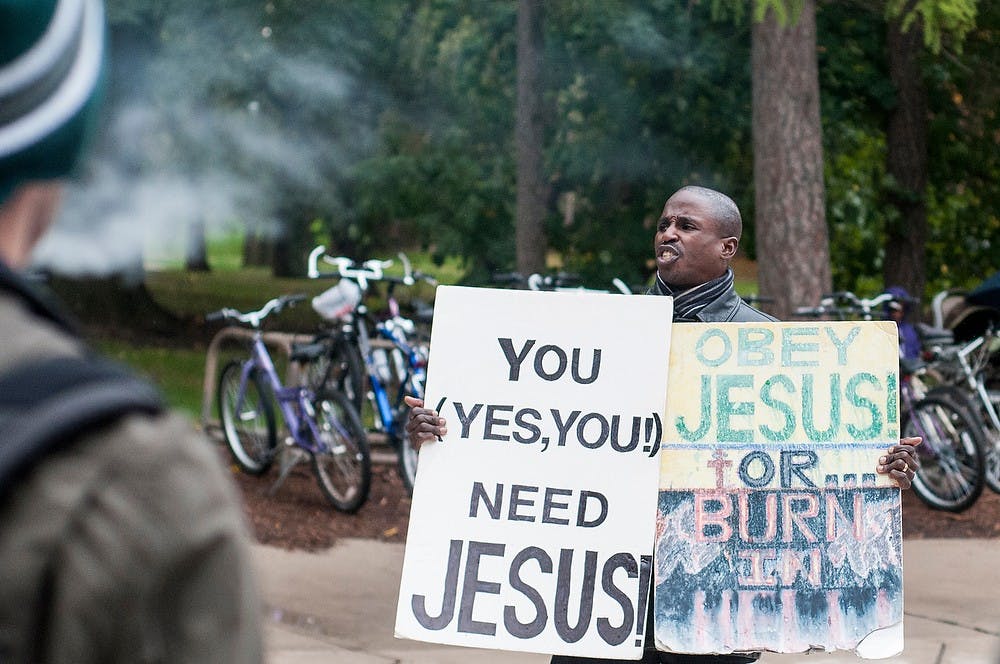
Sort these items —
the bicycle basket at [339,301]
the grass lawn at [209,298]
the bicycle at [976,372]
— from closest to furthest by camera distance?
the bicycle basket at [339,301] < the bicycle at [976,372] < the grass lawn at [209,298]

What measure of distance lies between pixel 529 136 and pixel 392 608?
8.04 metres

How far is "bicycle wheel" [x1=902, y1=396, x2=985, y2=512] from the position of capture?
8859 millimetres

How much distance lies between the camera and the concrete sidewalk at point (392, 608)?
6074 mm

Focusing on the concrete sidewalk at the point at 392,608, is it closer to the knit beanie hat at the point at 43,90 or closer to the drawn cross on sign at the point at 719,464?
the drawn cross on sign at the point at 719,464

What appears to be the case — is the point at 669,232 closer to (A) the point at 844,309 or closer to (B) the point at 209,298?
(A) the point at 844,309

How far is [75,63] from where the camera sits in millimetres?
1146

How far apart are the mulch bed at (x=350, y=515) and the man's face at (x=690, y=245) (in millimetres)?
4602

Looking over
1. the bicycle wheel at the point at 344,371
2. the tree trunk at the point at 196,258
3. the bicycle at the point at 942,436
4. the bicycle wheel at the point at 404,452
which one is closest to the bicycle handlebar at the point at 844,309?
the bicycle at the point at 942,436

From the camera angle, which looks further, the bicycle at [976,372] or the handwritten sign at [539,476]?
the bicycle at [976,372]

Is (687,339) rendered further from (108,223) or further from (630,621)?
(108,223)

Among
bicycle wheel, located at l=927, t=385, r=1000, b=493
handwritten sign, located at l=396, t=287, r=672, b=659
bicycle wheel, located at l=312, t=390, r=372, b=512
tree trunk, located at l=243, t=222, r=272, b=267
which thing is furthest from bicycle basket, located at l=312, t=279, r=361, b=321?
tree trunk, located at l=243, t=222, r=272, b=267

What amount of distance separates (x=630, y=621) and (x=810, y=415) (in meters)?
0.72

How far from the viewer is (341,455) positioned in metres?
8.71

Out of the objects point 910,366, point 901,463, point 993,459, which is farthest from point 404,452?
point 901,463
